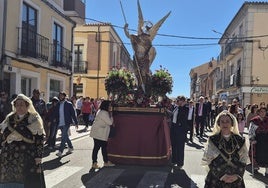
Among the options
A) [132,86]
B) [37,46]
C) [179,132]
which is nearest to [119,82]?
[132,86]

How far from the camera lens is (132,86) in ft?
36.9

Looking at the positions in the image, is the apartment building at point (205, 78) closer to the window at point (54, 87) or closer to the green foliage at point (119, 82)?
the window at point (54, 87)

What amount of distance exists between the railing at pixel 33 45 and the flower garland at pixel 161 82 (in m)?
8.57

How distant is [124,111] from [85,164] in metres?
1.56

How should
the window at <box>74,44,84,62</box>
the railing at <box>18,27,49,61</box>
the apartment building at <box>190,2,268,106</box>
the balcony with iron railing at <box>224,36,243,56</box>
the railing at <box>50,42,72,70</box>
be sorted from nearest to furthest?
the railing at <box>18,27,49,61</box> → the railing at <box>50,42,72,70</box> → the apartment building at <box>190,2,268,106</box> → the balcony with iron railing at <box>224,36,243,56</box> → the window at <box>74,44,84,62</box>

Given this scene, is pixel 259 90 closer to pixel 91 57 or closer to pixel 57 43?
pixel 91 57

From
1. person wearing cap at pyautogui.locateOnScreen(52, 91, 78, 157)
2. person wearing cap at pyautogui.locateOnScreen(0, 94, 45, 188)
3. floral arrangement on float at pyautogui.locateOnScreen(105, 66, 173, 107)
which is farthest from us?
person wearing cap at pyautogui.locateOnScreen(52, 91, 78, 157)

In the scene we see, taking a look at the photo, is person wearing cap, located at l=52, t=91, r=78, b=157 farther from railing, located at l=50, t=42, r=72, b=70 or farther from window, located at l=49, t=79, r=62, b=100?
window, located at l=49, t=79, r=62, b=100

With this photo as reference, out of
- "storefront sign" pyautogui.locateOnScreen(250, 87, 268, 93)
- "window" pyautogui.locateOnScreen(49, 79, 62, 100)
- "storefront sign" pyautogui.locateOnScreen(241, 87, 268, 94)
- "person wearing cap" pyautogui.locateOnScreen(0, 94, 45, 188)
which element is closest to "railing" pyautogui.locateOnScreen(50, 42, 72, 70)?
"window" pyautogui.locateOnScreen(49, 79, 62, 100)

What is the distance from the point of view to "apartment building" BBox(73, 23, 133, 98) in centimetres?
3662

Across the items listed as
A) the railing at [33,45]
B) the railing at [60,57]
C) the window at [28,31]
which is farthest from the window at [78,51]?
the window at [28,31]

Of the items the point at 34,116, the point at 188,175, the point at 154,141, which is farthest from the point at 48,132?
the point at 34,116

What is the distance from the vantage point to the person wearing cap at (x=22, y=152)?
5.66m

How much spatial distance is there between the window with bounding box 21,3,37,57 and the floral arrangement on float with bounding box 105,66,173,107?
26.8 feet
